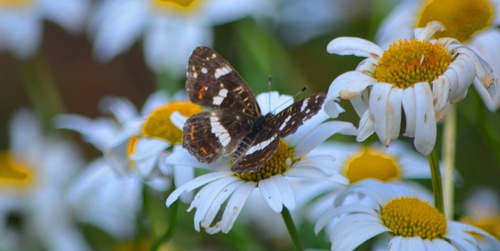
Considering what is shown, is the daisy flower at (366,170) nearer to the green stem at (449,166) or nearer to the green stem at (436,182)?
the green stem at (449,166)

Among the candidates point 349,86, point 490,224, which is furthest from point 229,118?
point 490,224

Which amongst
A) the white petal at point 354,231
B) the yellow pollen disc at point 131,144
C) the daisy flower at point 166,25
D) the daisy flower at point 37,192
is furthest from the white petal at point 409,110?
the daisy flower at point 37,192

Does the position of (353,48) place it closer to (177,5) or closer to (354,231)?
(354,231)

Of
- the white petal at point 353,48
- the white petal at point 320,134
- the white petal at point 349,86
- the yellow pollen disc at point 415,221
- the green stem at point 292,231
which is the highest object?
the white petal at point 353,48

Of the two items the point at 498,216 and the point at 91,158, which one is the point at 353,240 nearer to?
the point at 498,216

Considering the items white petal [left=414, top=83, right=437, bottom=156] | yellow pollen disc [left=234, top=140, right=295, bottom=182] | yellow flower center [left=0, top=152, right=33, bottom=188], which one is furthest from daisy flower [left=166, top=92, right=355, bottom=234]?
yellow flower center [left=0, top=152, right=33, bottom=188]

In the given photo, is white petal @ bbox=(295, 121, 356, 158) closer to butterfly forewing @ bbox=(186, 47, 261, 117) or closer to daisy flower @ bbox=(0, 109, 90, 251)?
butterfly forewing @ bbox=(186, 47, 261, 117)
